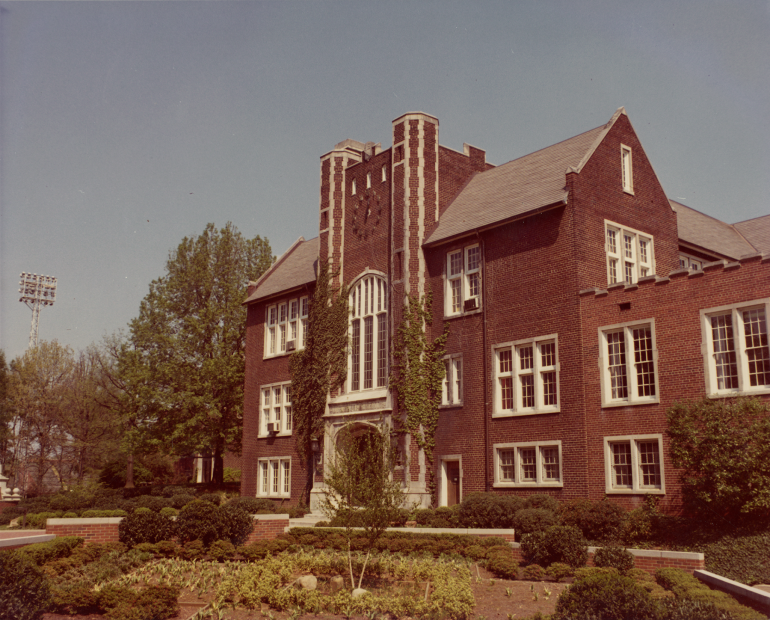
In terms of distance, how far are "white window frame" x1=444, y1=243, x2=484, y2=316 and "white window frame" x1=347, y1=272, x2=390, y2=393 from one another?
125 inches

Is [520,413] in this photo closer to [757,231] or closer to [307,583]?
[307,583]

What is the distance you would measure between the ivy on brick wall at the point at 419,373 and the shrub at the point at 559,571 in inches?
493

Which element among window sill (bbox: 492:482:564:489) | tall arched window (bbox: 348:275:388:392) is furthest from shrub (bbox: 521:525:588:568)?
A: tall arched window (bbox: 348:275:388:392)

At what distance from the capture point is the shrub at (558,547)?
18.1m

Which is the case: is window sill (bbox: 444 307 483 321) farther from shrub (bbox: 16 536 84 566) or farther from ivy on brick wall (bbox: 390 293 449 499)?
shrub (bbox: 16 536 84 566)

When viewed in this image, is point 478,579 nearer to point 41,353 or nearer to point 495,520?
point 495,520

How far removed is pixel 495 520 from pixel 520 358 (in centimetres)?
643

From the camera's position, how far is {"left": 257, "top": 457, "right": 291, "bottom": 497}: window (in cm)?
3741

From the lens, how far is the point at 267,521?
872 inches

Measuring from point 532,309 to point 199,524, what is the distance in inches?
534

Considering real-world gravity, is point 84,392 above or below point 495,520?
above

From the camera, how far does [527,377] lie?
90.2ft

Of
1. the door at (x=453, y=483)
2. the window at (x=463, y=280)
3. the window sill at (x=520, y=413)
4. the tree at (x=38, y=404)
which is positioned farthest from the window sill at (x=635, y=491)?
the tree at (x=38, y=404)

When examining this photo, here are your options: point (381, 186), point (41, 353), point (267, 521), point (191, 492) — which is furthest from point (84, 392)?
point (267, 521)
